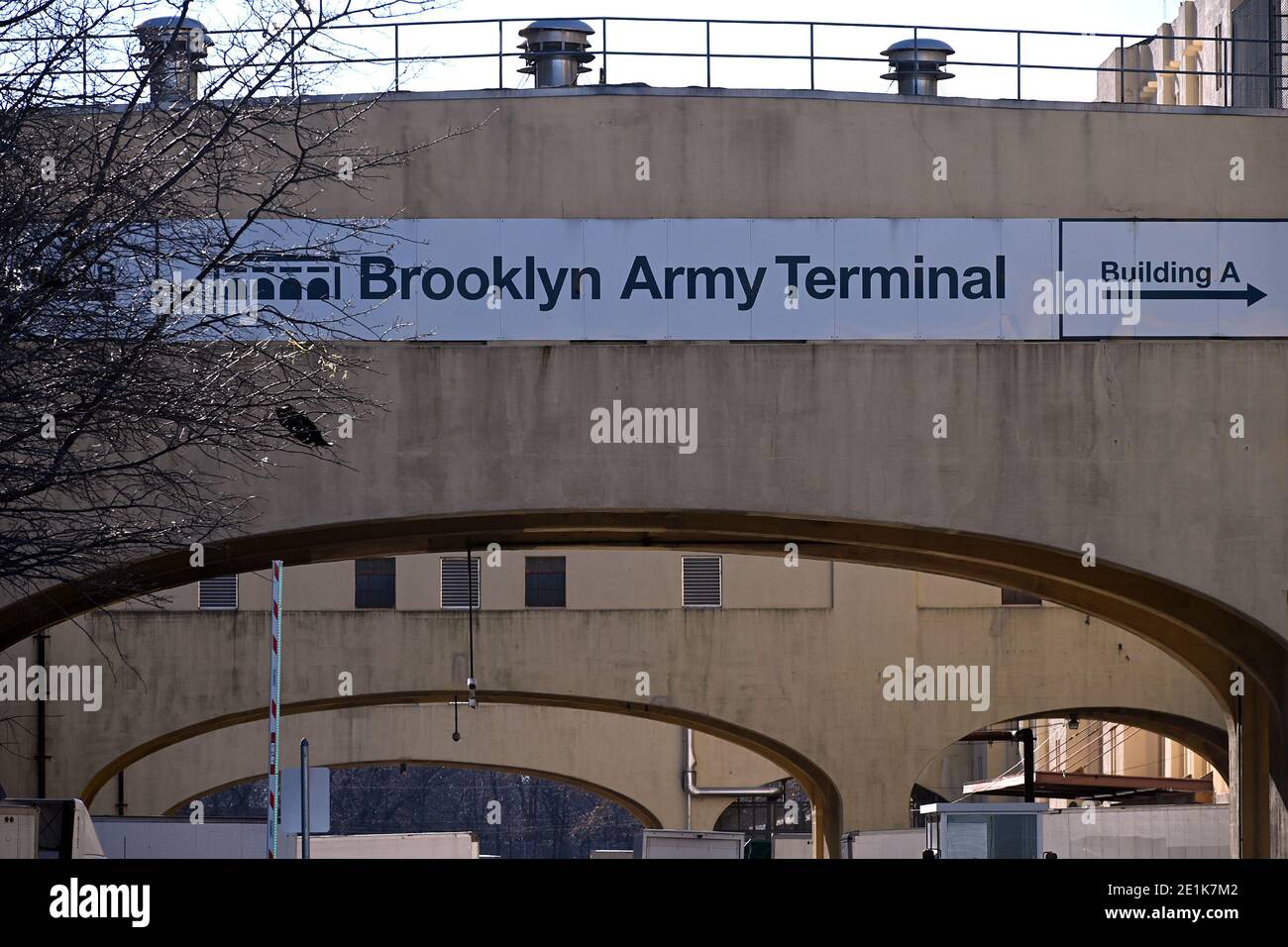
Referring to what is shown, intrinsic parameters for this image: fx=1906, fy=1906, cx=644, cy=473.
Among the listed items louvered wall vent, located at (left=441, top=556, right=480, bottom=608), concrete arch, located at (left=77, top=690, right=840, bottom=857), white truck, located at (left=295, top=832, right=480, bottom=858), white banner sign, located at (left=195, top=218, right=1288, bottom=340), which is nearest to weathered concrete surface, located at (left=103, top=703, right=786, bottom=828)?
concrete arch, located at (left=77, top=690, right=840, bottom=857)

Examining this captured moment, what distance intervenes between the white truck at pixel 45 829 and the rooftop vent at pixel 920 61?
1243 centimetres

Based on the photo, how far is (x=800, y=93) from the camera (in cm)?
2164

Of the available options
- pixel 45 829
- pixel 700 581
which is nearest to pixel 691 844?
pixel 700 581

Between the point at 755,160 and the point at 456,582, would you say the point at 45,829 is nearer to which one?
the point at 755,160

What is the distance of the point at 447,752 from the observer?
37312 mm

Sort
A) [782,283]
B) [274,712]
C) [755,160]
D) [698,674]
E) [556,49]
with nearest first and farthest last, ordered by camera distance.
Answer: [274,712] → [782,283] → [755,160] → [556,49] → [698,674]

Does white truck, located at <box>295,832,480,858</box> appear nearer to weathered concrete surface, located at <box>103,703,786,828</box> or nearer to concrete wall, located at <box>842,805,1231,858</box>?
weathered concrete surface, located at <box>103,703,786,828</box>

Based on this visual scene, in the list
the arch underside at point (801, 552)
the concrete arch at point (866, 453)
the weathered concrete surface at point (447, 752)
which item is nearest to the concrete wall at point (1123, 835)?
the arch underside at point (801, 552)

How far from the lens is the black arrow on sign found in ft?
70.7

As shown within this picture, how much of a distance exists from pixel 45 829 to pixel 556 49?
10450 mm

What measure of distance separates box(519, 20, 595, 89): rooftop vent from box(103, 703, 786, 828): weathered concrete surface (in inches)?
693

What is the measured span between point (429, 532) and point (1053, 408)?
7.28 meters

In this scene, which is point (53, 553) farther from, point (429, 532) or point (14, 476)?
point (429, 532)
